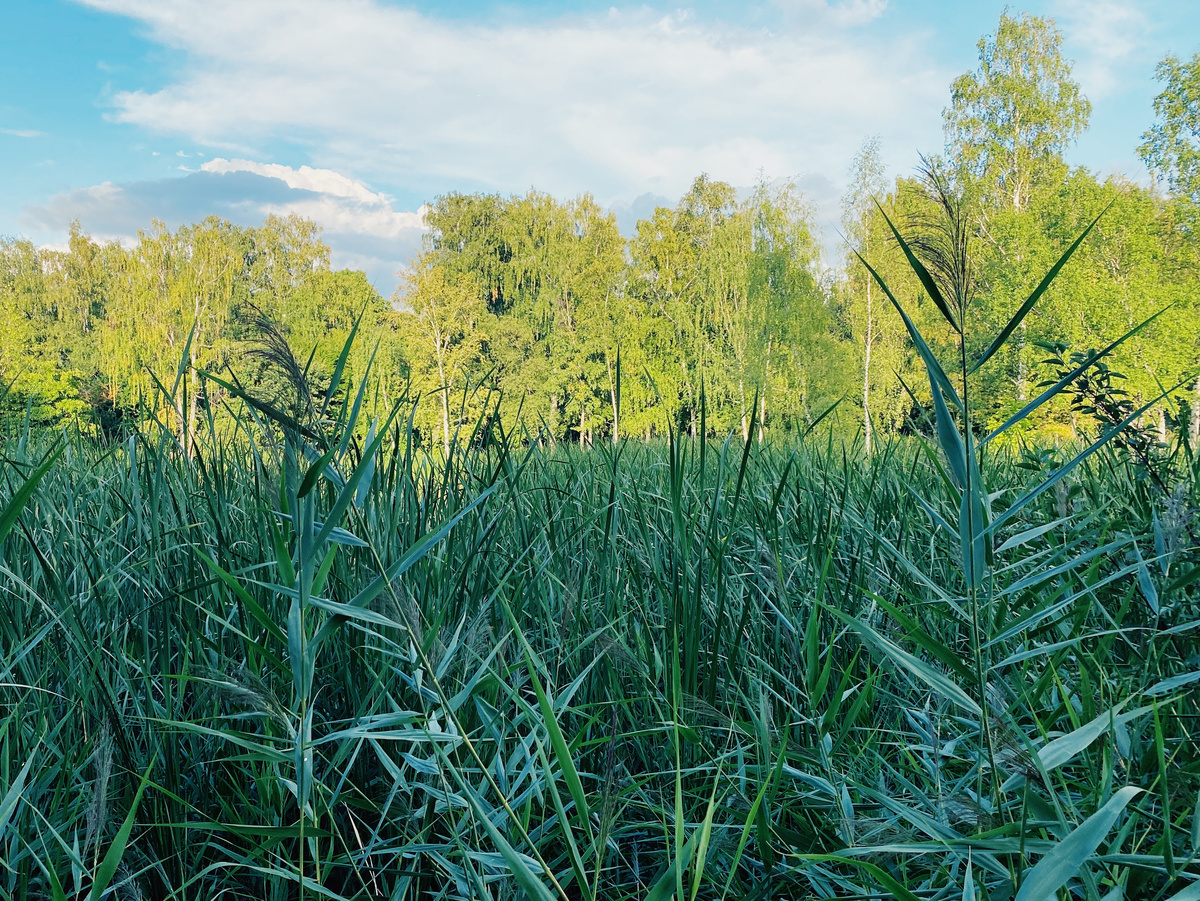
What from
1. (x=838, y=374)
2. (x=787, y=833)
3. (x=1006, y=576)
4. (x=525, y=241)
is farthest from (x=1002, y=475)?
(x=525, y=241)

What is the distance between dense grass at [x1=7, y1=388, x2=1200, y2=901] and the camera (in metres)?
0.68

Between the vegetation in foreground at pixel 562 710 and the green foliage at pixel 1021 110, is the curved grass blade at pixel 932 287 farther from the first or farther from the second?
the green foliage at pixel 1021 110

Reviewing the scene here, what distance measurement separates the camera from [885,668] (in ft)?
4.90

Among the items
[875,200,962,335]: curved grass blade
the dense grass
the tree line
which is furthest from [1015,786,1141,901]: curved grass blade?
the tree line

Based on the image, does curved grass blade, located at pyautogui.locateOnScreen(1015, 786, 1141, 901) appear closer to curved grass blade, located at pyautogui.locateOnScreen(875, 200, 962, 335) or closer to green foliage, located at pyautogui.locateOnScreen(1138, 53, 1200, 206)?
curved grass blade, located at pyautogui.locateOnScreen(875, 200, 962, 335)

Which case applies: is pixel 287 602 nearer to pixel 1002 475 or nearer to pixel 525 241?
pixel 1002 475

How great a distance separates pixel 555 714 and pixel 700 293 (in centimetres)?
2730

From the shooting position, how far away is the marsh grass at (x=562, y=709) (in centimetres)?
66

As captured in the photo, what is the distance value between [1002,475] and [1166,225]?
79.5 feet

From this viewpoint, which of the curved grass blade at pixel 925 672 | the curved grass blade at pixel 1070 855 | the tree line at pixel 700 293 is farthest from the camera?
the tree line at pixel 700 293

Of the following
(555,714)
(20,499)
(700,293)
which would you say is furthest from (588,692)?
(700,293)

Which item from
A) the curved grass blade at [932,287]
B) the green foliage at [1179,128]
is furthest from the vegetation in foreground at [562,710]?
the green foliage at [1179,128]

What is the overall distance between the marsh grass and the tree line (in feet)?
27.3

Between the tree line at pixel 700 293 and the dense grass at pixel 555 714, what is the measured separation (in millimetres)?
8289
